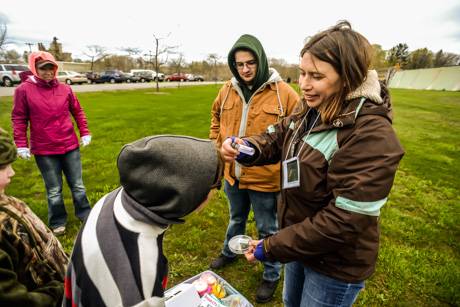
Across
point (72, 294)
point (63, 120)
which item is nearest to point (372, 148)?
point (72, 294)

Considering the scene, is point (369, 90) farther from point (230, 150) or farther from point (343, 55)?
point (230, 150)

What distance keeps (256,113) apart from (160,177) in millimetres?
1555

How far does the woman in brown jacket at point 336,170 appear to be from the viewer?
123 cm

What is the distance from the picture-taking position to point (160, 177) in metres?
1.06

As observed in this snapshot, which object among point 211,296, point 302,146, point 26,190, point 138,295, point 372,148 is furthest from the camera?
point 26,190

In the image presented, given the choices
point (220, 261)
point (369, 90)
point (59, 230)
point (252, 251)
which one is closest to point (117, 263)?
point (252, 251)

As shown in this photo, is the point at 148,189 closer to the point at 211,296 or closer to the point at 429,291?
the point at 211,296

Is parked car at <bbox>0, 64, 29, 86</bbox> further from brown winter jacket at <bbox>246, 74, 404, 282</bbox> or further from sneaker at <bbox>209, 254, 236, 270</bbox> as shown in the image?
brown winter jacket at <bbox>246, 74, 404, 282</bbox>

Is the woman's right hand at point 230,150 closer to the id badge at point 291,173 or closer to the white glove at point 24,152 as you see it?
the id badge at point 291,173

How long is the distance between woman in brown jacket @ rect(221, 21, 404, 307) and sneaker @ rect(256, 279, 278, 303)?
108 cm

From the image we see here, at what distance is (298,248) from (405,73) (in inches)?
2280

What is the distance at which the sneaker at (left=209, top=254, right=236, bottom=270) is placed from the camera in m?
3.06

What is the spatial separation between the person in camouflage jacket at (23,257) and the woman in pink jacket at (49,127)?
2082mm

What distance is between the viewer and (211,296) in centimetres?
234
